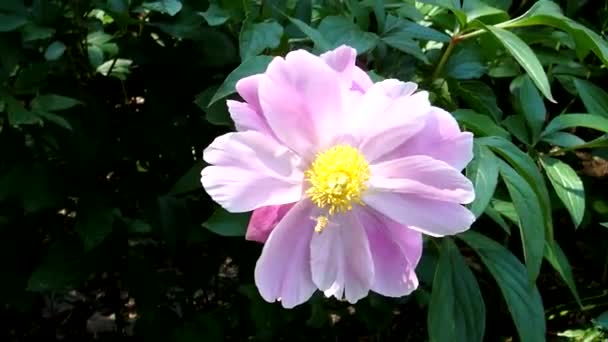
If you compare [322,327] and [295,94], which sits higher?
[295,94]

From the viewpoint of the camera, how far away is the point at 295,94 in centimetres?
97

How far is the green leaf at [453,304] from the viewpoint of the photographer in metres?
1.16

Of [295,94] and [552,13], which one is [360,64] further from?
[295,94]

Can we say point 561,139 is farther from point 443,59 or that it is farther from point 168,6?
point 168,6

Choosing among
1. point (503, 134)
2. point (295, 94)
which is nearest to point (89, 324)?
point (503, 134)

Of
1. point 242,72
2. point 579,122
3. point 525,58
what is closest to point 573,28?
point 525,58

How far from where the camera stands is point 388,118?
0.96 m

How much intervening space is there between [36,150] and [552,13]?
2.63ft

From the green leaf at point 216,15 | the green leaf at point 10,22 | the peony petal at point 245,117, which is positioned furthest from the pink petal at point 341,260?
→ the green leaf at point 10,22

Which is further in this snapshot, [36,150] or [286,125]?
[36,150]

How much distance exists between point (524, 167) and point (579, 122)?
0.23m

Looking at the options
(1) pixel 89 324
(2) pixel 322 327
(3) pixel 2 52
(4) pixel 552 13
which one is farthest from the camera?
(1) pixel 89 324

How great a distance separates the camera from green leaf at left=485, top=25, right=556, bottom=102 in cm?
115

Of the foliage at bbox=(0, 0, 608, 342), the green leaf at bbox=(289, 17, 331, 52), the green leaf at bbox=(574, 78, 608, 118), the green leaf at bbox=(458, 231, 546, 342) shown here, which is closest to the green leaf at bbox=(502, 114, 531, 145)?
the foliage at bbox=(0, 0, 608, 342)
